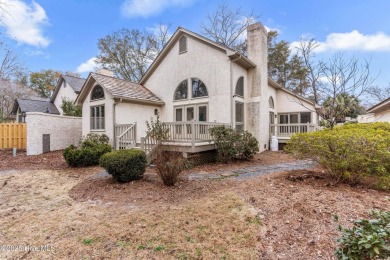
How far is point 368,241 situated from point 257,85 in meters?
11.8

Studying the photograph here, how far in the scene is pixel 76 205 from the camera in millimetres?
4992

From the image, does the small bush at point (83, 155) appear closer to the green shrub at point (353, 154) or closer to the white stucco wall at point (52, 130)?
the white stucco wall at point (52, 130)

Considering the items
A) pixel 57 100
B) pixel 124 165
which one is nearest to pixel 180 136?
pixel 124 165

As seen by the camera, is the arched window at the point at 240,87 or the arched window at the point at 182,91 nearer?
the arched window at the point at 240,87

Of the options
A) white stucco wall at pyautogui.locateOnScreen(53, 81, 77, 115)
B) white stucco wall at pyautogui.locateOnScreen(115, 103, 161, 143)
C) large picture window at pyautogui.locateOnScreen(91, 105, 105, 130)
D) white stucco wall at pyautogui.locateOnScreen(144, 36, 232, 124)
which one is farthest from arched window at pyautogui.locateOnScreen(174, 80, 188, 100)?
white stucco wall at pyautogui.locateOnScreen(53, 81, 77, 115)

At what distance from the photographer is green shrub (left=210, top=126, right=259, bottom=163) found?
960 cm

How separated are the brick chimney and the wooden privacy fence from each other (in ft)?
48.1

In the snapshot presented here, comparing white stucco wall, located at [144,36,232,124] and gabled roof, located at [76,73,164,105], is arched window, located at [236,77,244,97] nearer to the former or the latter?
white stucco wall, located at [144,36,232,124]

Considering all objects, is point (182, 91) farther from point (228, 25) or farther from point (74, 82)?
point (74, 82)

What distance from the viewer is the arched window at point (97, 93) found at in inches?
508

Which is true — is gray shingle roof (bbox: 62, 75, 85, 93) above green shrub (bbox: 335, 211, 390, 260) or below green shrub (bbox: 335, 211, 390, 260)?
above

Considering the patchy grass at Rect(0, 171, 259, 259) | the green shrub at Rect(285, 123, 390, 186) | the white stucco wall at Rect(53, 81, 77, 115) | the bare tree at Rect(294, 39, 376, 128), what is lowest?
the patchy grass at Rect(0, 171, 259, 259)

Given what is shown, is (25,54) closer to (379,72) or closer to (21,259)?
(21,259)

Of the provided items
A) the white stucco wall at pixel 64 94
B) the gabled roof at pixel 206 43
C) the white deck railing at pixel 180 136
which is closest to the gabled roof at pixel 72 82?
the white stucco wall at pixel 64 94
